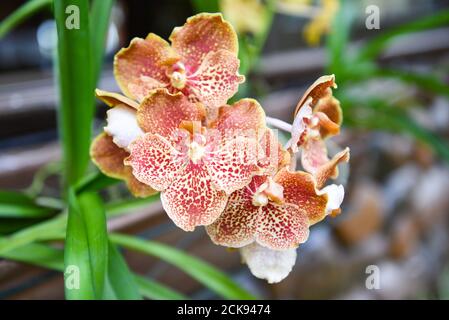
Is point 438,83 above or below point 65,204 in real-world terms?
above

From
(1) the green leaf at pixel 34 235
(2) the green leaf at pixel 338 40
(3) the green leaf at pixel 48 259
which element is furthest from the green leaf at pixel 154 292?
(2) the green leaf at pixel 338 40

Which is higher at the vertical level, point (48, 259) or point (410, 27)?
point (410, 27)

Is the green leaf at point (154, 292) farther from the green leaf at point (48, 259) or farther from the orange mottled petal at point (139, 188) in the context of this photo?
the orange mottled petal at point (139, 188)

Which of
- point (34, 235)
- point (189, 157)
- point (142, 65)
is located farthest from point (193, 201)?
point (34, 235)

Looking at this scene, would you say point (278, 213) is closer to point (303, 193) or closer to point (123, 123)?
point (303, 193)

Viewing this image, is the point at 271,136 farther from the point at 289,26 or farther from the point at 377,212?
the point at 289,26

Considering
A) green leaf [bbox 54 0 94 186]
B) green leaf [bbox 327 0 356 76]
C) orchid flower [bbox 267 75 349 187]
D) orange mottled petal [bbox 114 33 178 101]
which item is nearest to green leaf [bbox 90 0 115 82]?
green leaf [bbox 54 0 94 186]
